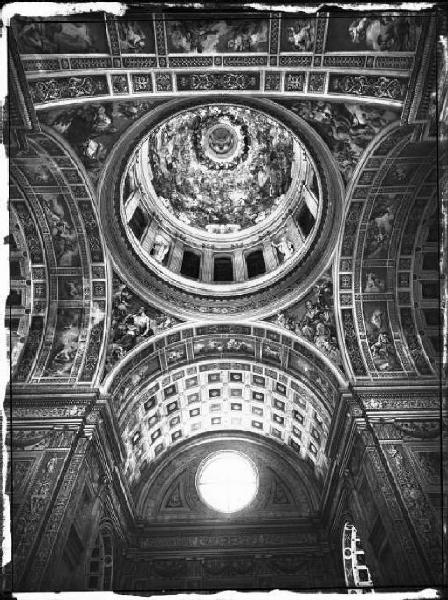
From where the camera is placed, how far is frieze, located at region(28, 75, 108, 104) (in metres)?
13.3

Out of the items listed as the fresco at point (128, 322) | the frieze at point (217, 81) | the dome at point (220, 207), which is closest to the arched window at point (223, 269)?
the dome at point (220, 207)

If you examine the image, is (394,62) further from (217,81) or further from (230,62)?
(217,81)

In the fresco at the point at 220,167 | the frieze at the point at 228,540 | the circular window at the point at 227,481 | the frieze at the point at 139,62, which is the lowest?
the frieze at the point at 228,540

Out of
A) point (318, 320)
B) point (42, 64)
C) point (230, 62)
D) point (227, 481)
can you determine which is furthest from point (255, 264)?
point (42, 64)

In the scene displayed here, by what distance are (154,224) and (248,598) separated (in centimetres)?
1477

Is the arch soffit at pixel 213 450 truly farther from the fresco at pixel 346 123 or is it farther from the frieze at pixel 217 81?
the frieze at pixel 217 81

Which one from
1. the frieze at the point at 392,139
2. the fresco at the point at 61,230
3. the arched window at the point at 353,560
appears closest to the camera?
the frieze at the point at 392,139

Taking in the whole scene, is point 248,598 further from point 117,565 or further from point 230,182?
point 230,182

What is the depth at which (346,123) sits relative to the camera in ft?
52.5

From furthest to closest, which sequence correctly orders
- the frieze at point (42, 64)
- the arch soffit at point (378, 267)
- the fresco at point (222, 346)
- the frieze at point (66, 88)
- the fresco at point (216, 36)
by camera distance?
the fresco at point (222, 346), the arch soffit at point (378, 267), the frieze at point (66, 88), the fresco at point (216, 36), the frieze at point (42, 64)

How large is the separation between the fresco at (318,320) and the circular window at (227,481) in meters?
8.03

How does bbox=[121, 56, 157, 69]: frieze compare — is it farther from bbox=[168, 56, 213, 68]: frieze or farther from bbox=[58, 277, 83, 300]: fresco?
bbox=[58, 277, 83, 300]: fresco

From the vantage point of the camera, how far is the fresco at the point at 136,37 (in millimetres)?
12844

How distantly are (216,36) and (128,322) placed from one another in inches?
363
